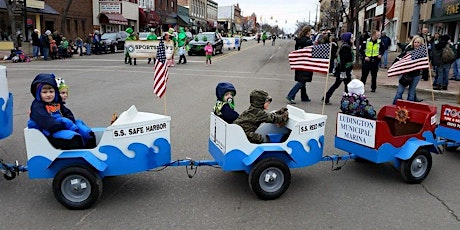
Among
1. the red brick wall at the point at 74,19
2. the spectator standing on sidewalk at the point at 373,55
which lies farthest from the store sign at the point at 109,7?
the spectator standing on sidewalk at the point at 373,55

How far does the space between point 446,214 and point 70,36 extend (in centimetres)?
3885

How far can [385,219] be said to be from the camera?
414cm

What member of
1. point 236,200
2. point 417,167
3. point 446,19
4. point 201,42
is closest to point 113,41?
point 201,42

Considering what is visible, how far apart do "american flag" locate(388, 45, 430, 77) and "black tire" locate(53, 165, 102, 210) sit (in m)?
5.50

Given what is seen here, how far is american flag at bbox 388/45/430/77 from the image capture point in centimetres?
686

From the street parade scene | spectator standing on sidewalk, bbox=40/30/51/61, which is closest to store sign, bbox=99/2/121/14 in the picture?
spectator standing on sidewalk, bbox=40/30/51/61

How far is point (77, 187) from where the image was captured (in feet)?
13.8

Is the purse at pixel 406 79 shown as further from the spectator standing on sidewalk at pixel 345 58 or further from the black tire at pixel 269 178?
the black tire at pixel 269 178

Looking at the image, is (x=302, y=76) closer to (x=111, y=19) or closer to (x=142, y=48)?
(x=142, y=48)

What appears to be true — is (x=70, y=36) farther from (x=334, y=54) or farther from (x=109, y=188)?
(x=109, y=188)

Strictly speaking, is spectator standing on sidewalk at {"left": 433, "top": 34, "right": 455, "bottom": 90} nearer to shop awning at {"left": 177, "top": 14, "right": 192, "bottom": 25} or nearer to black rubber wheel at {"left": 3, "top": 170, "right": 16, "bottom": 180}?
black rubber wheel at {"left": 3, "top": 170, "right": 16, "bottom": 180}

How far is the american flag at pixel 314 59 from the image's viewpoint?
6.06 m

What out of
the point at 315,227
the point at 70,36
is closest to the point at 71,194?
the point at 315,227

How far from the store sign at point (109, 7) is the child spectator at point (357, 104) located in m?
40.9
